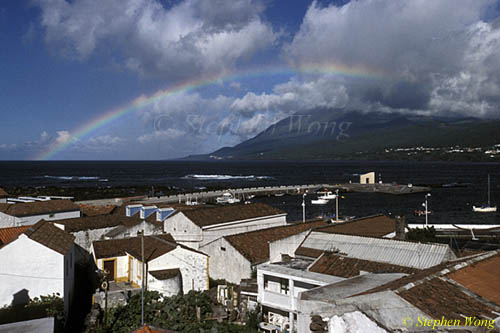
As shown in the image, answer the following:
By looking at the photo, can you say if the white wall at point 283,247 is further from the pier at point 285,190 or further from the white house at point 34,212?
the pier at point 285,190

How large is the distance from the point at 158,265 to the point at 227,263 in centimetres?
381

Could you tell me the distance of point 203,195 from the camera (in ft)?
274

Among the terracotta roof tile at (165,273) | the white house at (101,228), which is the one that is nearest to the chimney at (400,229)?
the terracotta roof tile at (165,273)

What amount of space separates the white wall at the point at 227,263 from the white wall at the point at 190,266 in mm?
1797

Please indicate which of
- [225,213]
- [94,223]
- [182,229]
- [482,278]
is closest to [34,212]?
[94,223]

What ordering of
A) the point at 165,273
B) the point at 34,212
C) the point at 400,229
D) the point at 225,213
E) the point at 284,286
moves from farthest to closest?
1. the point at 34,212
2. the point at 225,213
3. the point at 400,229
4. the point at 165,273
5. the point at 284,286

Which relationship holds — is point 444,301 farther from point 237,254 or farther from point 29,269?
point 29,269

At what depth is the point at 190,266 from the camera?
2095cm

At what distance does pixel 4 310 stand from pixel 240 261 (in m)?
10.7

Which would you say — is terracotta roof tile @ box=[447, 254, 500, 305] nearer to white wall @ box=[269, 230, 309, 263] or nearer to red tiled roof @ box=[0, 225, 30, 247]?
white wall @ box=[269, 230, 309, 263]

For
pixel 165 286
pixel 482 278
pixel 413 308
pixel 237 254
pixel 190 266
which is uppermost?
pixel 413 308

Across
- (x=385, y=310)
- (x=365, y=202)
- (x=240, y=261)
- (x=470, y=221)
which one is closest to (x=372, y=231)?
(x=240, y=261)

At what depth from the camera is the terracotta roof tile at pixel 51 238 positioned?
58.0 feet

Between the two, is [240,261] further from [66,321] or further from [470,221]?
[470,221]
